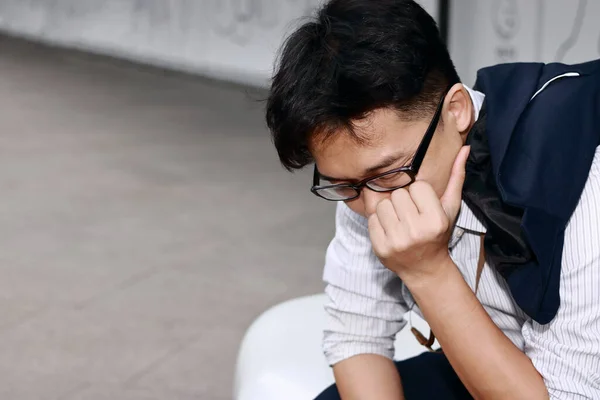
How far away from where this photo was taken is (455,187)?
147 cm

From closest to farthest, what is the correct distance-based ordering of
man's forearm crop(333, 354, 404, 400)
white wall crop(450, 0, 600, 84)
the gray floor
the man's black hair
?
the man's black hair
man's forearm crop(333, 354, 404, 400)
the gray floor
white wall crop(450, 0, 600, 84)

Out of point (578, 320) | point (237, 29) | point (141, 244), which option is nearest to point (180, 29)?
point (237, 29)

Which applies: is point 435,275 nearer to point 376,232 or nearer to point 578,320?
point 376,232

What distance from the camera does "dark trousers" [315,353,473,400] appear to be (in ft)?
5.76

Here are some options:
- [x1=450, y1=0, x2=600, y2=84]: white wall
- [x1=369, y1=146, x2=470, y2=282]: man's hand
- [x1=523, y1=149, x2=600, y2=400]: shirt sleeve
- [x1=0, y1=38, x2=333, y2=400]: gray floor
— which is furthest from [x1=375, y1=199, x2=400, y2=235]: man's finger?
[x1=450, y1=0, x2=600, y2=84]: white wall

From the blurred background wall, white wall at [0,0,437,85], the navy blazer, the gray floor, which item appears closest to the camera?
the navy blazer

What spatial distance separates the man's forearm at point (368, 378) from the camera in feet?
5.55

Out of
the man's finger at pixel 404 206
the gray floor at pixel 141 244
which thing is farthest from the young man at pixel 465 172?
the gray floor at pixel 141 244

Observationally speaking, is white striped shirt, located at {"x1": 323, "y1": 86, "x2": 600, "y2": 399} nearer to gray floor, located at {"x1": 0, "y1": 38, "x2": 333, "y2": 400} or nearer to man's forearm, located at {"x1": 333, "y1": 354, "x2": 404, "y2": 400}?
man's forearm, located at {"x1": 333, "y1": 354, "x2": 404, "y2": 400}

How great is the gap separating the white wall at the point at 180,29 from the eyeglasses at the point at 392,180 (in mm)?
5056

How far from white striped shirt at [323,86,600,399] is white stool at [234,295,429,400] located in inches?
7.1

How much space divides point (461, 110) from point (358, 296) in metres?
0.45

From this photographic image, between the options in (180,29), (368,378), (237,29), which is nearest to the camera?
(368,378)

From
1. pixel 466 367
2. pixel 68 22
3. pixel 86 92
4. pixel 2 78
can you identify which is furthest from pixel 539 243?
pixel 68 22
